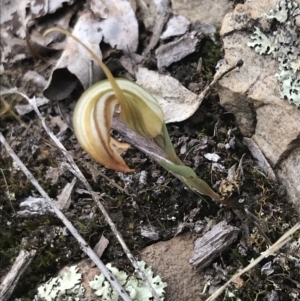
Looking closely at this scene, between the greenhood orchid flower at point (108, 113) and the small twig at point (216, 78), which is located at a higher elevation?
the greenhood orchid flower at point (108, 113)

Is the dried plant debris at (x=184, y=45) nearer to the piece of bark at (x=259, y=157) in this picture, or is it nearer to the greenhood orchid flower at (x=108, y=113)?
the piece of bark at (x=259, y=157)

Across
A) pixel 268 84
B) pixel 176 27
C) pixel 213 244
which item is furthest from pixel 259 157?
pixel 176 27

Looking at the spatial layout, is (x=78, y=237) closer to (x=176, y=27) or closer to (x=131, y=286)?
(x=131, y=286)

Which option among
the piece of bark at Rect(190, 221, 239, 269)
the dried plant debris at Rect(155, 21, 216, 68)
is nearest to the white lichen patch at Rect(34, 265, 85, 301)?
the piece of bark at Rect(190, 221, 239, 269)

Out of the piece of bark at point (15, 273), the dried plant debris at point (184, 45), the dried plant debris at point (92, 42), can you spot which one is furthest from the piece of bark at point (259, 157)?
the piece of bark at point (15, 273)

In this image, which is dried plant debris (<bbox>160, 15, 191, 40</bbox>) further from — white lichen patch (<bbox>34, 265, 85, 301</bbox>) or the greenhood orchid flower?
white lichen patch (<bbox>34, 265, 85, 301</bbox>)

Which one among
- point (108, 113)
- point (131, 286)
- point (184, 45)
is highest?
point (108, 113)
